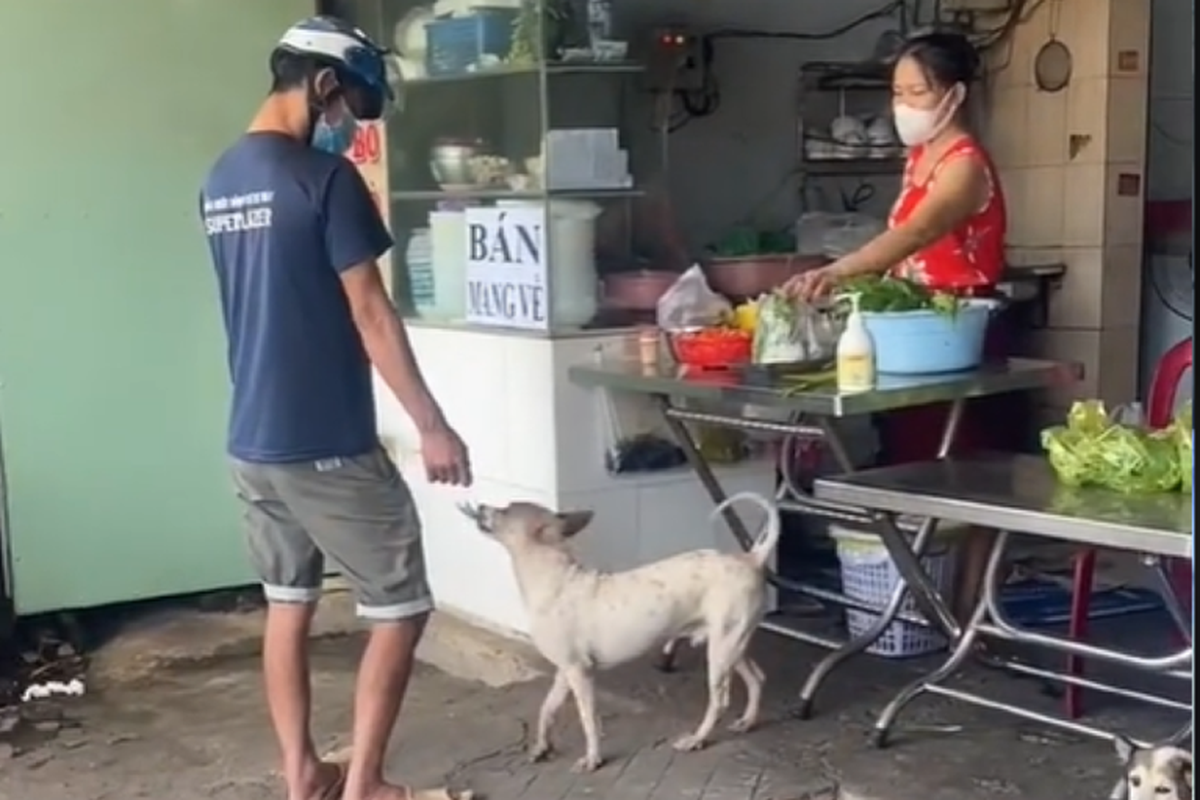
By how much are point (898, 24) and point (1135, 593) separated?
83.4 inches

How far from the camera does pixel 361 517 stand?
127 inches

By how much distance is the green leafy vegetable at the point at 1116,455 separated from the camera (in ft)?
9.97

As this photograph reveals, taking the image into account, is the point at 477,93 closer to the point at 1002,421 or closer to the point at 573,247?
the point at 573,247

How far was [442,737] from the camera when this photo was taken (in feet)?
12.7

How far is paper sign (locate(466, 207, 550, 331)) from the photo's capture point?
4.32 m

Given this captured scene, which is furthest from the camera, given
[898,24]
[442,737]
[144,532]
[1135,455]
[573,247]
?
[898,24]

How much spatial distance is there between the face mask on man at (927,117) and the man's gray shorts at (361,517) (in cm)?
151

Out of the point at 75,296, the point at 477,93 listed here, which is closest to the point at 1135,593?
the point at 477,93

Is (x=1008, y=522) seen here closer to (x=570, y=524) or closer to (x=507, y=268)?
(x=570, y=524)

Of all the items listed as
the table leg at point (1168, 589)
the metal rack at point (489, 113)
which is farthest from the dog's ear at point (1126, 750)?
the metal rack at point (489, 113)

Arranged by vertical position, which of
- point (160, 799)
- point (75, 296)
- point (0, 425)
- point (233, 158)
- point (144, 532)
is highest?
point (233, 158)

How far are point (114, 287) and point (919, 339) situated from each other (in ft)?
7.50

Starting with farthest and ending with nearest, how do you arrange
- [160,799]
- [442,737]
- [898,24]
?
[898,24] < [442,737] < [160,799]

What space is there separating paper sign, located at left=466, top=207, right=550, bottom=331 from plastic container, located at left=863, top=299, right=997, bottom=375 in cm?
105
